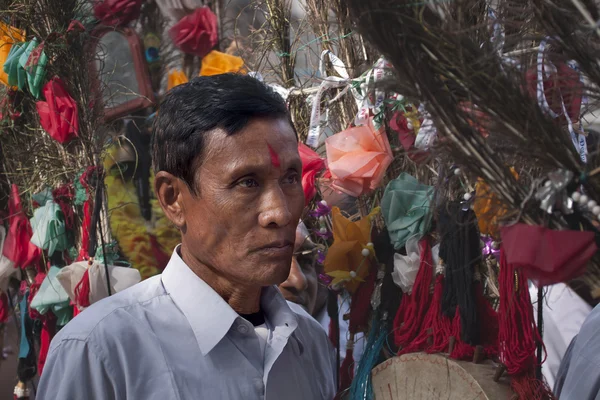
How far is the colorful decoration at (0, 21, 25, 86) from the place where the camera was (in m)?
3.53

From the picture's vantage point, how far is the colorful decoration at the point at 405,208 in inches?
86.4

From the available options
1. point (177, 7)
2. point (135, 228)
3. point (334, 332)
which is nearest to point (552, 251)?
point (334, 332)

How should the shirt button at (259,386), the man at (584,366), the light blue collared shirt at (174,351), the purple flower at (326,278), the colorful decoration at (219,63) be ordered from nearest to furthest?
the light blue collared shirt at (174,351), the shirt button at (259,386), the man at (584,366), the purple flower at (326,278), the colorful decoration at (219,63)

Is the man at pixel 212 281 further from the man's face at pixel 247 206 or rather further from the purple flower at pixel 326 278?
the purple flower at pixel 326 278

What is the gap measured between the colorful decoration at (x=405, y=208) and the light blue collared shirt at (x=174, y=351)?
0.61 m

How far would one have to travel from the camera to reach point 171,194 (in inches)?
66.0

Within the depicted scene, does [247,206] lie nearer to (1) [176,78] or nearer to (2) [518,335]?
(2) [518,335]

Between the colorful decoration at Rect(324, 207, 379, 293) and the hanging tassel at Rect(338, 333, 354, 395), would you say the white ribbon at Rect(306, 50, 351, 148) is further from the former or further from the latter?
the hanging tassel at Rect(338, 333, 354, 395)

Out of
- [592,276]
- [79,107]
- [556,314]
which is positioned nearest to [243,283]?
[592,276]

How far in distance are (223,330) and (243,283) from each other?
0.12 m

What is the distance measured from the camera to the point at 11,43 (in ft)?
11.7

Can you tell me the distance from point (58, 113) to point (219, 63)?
885 millimetres

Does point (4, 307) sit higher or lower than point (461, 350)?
higher

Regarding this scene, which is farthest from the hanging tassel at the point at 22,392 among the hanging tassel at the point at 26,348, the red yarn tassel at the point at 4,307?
the red yarn tassel at the point at 4,307
